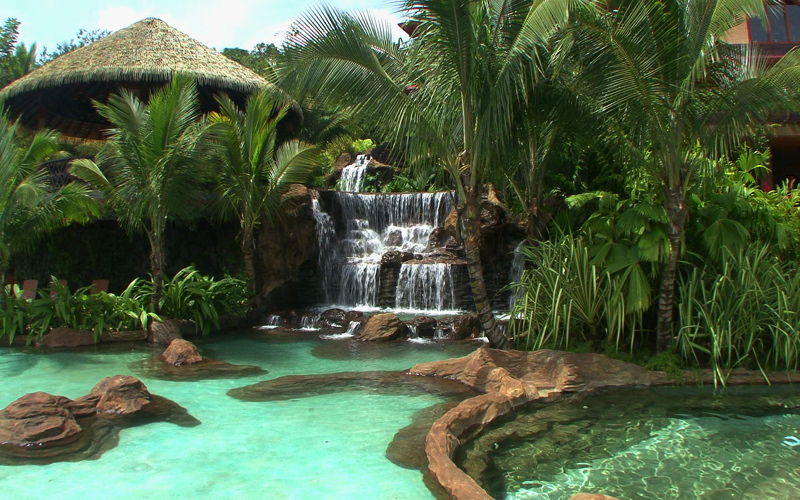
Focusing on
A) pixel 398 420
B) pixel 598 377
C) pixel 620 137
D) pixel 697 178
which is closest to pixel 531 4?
pixel 620 137

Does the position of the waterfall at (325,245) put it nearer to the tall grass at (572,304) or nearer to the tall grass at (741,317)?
the tall grass at (572,304)

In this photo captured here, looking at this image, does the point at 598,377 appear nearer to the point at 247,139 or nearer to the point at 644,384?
the point at 644,384

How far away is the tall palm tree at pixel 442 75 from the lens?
660cm

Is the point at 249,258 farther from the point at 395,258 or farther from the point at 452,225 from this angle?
the point at 452,225

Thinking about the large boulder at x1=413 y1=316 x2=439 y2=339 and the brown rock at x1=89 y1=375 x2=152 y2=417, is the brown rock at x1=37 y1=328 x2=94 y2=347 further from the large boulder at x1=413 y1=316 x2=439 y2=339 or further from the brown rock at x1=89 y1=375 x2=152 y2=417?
the large boulder at x1=413 y1=316 x2=439 y2=339

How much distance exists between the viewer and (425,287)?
40.3 ft

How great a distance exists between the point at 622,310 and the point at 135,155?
7240mm

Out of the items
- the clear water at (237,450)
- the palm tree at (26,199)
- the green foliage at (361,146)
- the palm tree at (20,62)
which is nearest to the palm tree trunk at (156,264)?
the palm tree at (26,199)

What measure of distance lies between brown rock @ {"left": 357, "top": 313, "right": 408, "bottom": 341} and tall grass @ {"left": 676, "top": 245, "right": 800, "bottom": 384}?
4.41 m

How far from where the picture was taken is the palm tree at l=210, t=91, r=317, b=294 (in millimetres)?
11133

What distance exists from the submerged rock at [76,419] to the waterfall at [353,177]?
14.6 m

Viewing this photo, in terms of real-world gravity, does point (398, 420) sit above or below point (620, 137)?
below

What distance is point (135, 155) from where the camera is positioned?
9.33 metres

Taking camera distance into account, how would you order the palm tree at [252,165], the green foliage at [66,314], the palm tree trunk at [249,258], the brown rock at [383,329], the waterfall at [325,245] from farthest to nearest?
the waterfall at [325,245] < the palm tree trunk at [249,258] < the palm tree at [252,165] < the brown rock at [383,329] < the green foliage at [66,314]
